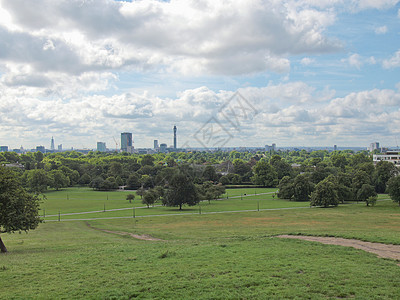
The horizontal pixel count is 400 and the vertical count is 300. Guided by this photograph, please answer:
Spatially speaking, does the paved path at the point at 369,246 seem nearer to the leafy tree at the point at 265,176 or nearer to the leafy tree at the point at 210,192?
the leafy tree at the point at 210,192

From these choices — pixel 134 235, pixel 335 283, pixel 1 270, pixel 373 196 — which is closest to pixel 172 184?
pixel 134 235

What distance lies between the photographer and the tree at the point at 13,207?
20828 millimetres

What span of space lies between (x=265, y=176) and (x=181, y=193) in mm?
53410

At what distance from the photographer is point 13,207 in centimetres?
2102

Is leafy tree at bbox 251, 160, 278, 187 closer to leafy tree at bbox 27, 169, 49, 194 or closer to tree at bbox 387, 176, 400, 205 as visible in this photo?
tree at bbox 387, 176, 400, 205

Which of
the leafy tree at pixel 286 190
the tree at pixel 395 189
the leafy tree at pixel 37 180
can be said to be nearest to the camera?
the tree at pixel 395 189

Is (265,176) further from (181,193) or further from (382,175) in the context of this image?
(181,193)

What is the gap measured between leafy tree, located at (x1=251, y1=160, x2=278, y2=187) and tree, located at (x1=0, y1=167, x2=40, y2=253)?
298 feet

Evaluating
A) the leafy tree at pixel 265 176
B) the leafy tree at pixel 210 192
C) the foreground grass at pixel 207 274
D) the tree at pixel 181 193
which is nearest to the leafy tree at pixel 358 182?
the leafy tree at pixel 210 192

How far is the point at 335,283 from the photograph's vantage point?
11.2m

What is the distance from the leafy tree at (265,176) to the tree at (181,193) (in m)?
50.9

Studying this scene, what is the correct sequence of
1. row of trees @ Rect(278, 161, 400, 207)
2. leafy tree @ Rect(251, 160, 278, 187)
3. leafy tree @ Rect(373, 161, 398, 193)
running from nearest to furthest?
row of trees @ Rect(278, 161, 400, 207), leafy tree @ Rect(373, 161, 398, 193), leafy tree @ Rect(251, 160, 278, 187)

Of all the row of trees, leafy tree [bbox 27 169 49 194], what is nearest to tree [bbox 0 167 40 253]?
the row of trees

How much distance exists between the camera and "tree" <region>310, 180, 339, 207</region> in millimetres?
58916
